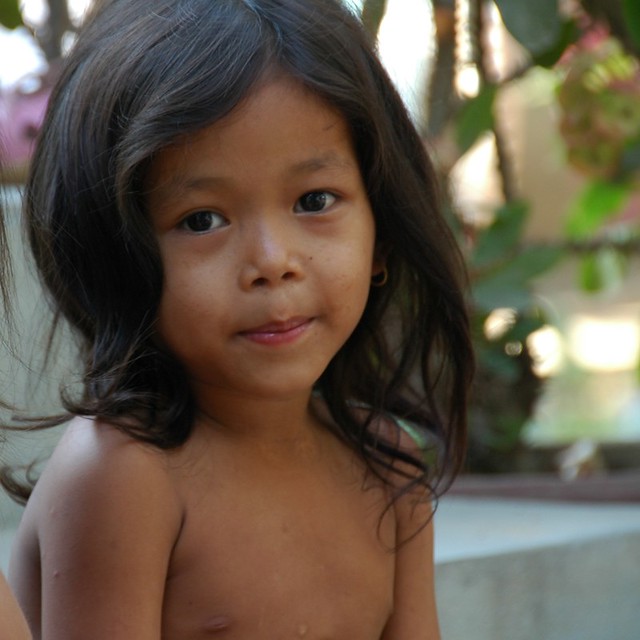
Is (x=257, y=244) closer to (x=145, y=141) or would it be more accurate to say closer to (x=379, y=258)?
(x=145, y=141)

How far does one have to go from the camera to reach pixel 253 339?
1329 millimetres

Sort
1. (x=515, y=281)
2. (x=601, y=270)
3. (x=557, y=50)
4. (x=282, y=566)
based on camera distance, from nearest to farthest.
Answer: (x=282, y=566) < (x=557, y=50) < (x=515, y=281) < (x=601, y=270)

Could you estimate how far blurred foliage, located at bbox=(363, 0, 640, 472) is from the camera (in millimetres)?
2816

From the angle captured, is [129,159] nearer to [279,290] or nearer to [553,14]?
[279,290]

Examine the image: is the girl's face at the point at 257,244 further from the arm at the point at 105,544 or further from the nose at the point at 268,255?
the arm at the point at 105,544

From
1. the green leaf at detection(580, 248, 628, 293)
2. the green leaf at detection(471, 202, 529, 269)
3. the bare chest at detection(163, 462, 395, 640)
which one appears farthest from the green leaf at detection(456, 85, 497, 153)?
the bare chest at detection(163, 462, 395, 640)

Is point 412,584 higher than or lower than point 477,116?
lower

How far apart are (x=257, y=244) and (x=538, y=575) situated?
95 centimetres

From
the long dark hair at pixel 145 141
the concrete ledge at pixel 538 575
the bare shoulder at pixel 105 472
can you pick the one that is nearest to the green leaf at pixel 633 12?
the long dark hair at pixel 145 141

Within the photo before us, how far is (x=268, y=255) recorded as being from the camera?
1295 mm

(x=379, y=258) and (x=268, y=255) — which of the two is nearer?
(x=268, y=255)

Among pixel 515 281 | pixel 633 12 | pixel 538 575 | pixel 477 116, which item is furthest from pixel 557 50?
pixel 538 575

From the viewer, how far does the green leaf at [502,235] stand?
2.90 m

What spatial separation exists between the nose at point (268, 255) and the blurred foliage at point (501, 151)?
1403 mm
